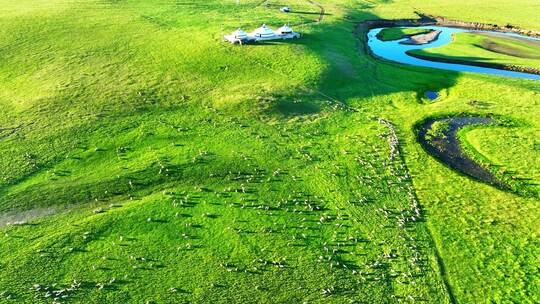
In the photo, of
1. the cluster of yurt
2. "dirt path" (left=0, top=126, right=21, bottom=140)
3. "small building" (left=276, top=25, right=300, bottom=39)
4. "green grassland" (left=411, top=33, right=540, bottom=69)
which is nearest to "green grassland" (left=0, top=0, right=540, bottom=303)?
"dirt path" (left=0, top=126, right=21, bottom=140)

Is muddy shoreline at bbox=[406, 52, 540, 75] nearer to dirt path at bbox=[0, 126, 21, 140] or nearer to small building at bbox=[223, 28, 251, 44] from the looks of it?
small building at bbox=[223, 28, 251, 44]

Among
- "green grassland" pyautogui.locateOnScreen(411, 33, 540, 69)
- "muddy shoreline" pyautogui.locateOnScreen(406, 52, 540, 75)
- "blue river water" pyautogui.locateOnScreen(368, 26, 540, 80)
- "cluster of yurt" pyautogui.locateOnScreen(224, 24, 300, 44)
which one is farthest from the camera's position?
"green grassland" pyautogui.locateOnScreen(411, 33, 540, 69)

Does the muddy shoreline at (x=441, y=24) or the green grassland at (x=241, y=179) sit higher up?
the muddy shoreline at (x=441, y=24)

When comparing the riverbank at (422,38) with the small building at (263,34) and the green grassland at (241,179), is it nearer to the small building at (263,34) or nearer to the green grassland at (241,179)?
the green grassland at (241,179)

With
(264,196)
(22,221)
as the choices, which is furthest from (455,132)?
(22,221)

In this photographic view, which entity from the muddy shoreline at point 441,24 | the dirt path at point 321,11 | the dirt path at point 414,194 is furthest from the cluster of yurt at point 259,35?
the dirt path at point 414,194

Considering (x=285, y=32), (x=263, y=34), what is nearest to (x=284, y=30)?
(x=285, y=32)
